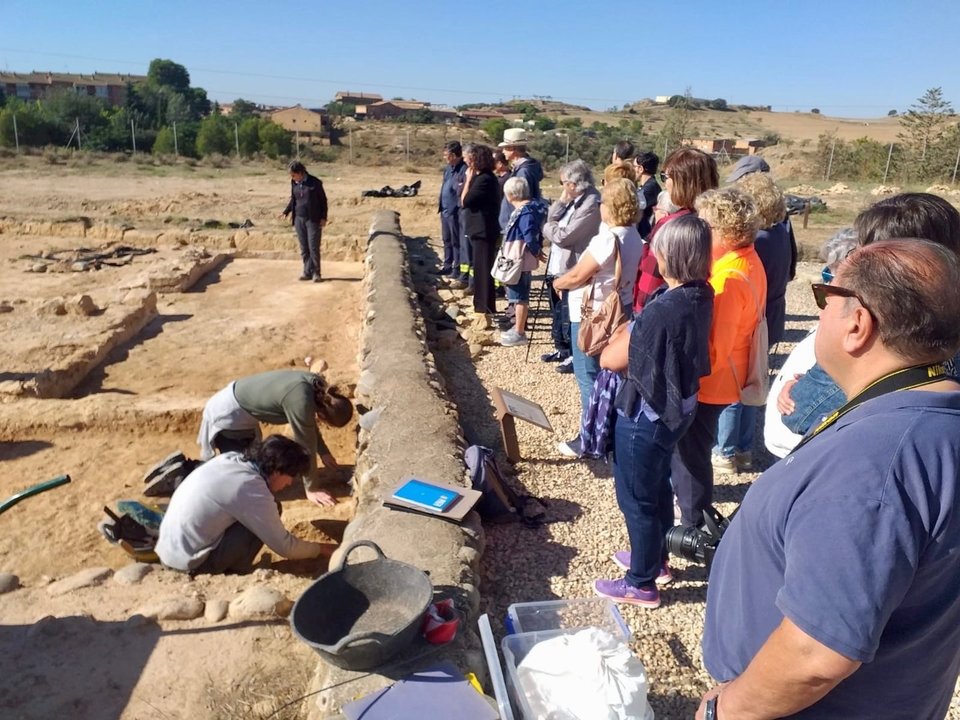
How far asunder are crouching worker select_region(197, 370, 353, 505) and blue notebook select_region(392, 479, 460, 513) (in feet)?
3.83

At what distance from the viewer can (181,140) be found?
3447 cm

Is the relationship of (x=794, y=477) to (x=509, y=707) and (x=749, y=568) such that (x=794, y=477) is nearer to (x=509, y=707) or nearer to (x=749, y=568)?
(x=749, y=568)

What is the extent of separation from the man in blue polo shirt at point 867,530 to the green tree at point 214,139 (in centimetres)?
3597

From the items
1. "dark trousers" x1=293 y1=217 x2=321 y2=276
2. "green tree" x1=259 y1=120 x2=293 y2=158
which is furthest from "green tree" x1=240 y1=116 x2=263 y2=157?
"dark trousers" x1=293 y1=217 x2=321 y2=276

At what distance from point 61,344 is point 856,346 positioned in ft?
27.5

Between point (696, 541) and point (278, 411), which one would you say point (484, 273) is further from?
point (696, 541)

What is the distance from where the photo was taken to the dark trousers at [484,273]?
25.9 ft

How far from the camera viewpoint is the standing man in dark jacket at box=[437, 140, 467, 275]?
32.1 ft

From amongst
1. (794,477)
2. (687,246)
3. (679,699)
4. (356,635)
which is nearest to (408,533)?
(356,635)

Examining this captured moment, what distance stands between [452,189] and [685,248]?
297 inches

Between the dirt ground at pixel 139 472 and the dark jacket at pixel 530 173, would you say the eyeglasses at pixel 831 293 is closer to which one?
the dirt ground at pixel 139 472

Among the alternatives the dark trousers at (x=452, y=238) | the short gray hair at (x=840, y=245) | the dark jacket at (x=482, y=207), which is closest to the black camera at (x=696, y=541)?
the short gray hair at (x=840, y=245)

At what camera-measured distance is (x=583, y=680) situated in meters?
2.43

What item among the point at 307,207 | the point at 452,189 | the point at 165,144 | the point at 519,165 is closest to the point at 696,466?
the point at 519,165
